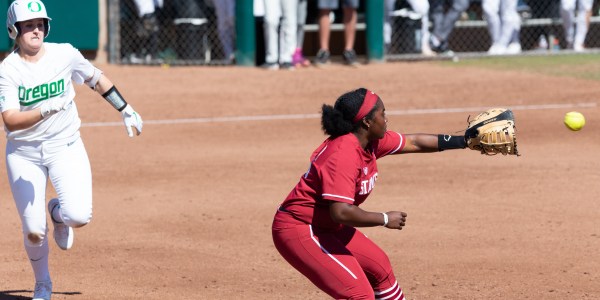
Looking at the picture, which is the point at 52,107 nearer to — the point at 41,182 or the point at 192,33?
the point at 41,182

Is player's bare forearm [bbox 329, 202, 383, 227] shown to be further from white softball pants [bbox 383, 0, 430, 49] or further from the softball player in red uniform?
white softball pants [bbox 383, 0, 430, 49]

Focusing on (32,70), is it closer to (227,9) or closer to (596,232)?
(596,232)

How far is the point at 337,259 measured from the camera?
236 inches

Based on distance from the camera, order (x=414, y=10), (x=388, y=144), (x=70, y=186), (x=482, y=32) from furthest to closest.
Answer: (x=482, y=32) → (x=414, y=10) → (x=70, y=186) → (x=388, y=144)

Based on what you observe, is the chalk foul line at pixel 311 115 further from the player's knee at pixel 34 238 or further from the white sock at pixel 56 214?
the player's knee at pixel 34 238

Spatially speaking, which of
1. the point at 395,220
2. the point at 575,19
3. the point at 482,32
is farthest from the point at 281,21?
the point at 395,220

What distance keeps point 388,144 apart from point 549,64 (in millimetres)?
12997

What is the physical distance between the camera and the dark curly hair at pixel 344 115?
236 inches

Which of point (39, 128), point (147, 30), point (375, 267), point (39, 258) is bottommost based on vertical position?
point (147, 30)

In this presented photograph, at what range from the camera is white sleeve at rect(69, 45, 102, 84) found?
741 centimetres

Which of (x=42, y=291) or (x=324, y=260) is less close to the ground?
(x=324, y=260)

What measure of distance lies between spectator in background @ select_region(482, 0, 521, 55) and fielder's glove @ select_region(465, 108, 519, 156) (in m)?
12.5

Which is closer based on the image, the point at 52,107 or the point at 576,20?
the point at 52,107

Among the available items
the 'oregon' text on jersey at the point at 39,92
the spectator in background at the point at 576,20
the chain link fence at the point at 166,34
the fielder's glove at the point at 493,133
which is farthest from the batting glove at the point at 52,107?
the spectator in background at the point at 576,20
